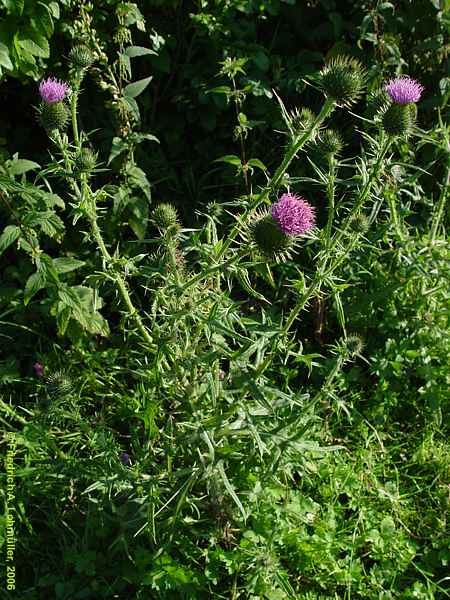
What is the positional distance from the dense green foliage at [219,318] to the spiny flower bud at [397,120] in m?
0.01

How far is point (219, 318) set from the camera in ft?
7.61

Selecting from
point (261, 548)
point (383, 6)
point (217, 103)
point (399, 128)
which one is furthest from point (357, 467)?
point (383, 6)

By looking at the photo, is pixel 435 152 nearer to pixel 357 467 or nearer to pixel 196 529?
pixel 357 467

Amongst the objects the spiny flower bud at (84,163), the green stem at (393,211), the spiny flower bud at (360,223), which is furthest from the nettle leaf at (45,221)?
the green stem at (393,211)

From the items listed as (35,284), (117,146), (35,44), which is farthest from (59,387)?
(35,44)

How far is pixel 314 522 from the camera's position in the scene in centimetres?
294

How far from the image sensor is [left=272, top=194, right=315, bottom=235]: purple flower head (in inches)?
88.7

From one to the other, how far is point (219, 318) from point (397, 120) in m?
0.91

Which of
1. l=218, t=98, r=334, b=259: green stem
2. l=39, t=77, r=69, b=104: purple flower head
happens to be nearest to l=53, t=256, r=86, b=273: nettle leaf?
l=39, t=77, r=69, b=104: purple flower head

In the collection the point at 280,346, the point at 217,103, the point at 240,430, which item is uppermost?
the point at 217,103

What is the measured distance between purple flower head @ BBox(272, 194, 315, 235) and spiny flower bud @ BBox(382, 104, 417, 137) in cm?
47

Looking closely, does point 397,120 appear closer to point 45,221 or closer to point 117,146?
point 45,221

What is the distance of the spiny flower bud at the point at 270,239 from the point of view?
2256 millimetres

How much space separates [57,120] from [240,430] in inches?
51.1
